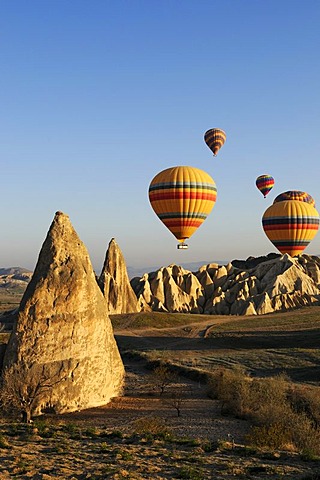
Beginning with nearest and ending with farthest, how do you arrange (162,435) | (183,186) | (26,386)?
(162,435) < (26,386) < (183,186)

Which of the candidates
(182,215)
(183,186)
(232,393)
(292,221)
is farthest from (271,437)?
(292,221)

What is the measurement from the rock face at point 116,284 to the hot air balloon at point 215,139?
105 ft

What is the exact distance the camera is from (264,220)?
90.5m

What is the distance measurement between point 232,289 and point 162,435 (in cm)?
6502

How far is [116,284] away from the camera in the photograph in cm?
7800

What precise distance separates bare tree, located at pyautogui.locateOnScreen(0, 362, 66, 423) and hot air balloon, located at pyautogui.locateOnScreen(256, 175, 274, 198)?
104686mm

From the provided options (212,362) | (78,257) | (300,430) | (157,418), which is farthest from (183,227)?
(300,430)

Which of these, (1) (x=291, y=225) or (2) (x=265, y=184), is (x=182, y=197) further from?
(2) (x=265, y=184)

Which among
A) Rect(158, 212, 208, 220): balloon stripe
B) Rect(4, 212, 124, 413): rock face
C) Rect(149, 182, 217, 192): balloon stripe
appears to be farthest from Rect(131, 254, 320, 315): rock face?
Rect(4, 212, 124, 413): rock face

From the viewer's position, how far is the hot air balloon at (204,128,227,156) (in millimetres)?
95438

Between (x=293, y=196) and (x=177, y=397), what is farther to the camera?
(x=293, y=196)

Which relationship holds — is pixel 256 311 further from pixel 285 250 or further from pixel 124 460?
pixel 124 460

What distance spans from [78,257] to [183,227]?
3614cm

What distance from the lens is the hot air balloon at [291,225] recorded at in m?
85.4
